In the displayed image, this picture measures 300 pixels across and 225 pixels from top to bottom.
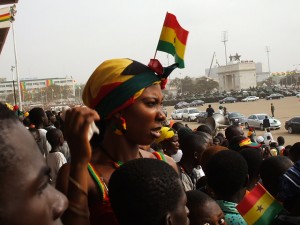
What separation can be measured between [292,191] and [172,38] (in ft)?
3.97

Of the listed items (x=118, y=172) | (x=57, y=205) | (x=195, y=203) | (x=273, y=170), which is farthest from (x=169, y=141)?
(x=57, y=205)

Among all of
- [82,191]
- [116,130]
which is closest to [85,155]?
[82,191]

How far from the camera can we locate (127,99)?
2.32 meters

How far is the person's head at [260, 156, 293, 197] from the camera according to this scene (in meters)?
3.58

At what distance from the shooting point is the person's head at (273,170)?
358 cm

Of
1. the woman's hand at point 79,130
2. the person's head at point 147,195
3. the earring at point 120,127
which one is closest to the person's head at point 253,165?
the earring at point 120,127

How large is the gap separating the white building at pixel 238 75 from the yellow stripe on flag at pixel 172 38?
376 ft

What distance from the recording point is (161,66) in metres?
2.49

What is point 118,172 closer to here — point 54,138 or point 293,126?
point 54,138

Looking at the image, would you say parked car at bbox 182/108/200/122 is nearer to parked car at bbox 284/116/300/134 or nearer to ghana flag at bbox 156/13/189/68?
parked car at bbox 284/116/300/134

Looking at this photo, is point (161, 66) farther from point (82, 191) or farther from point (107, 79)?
point (82, 191)

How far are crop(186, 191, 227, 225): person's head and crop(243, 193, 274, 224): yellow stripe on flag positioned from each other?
0.25 meters

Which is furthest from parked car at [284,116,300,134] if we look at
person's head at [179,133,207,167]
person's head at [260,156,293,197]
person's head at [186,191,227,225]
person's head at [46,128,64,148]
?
person's head at [186,191,227,225]

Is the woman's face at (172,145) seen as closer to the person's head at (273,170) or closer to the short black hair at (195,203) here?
the person's head at (273,170)
